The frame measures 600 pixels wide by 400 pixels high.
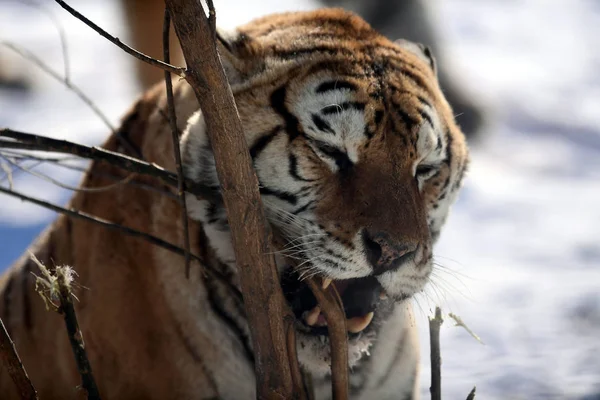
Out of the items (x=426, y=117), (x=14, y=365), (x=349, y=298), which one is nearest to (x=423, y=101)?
(x=426, y=117)

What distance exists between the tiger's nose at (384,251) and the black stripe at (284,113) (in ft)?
0.85

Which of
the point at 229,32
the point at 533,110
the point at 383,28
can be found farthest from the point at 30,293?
the point at 533,110

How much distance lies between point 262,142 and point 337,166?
0.16m

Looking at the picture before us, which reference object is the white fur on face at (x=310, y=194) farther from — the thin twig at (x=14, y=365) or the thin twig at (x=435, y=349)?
the thin twig at (x=14, y=365)

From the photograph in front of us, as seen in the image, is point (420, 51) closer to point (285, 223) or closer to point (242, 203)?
point (285, 223)

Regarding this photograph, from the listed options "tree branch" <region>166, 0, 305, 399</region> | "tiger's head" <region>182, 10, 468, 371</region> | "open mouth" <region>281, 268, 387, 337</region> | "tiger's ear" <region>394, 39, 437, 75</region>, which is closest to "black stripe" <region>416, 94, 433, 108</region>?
"tiger's head" <region>182, 10, 468, 371</region>

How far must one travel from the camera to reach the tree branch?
1385mm

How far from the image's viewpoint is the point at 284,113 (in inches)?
70.6

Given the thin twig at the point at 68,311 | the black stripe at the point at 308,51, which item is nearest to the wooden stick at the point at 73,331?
the thin twig at the point at 68,311

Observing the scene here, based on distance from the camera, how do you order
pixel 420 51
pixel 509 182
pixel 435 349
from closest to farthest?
pixel 435 349
pixel 420 51
pixel 509 182

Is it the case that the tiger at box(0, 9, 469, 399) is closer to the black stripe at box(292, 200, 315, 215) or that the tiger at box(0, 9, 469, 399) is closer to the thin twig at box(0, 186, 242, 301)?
the black stripe at box(292, 200, 315, 215)

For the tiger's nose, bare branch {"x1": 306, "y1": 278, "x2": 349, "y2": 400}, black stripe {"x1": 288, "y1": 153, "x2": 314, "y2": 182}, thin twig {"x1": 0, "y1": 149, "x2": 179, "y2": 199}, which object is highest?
black stripe {"x1": 288, "y1": 153, "x2": 314, "y2": 182}

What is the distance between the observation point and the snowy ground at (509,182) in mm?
3115

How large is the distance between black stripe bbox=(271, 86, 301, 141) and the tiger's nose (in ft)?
0.85
